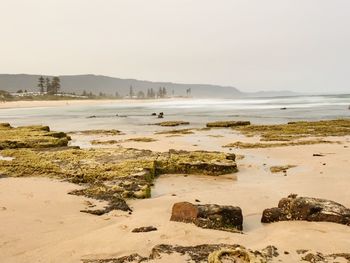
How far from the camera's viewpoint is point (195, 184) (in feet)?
34.5

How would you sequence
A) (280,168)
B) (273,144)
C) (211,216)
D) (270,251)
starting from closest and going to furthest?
(270,251) → (211,216) → (280,168) → (273,144)

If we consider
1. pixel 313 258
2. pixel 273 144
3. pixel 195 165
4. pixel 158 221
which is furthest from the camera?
pixel 273 144

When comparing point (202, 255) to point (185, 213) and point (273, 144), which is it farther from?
point (273, 144)

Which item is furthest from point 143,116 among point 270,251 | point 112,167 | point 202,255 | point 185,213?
point 202,255

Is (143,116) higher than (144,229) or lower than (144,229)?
lower

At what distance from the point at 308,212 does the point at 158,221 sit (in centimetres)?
275

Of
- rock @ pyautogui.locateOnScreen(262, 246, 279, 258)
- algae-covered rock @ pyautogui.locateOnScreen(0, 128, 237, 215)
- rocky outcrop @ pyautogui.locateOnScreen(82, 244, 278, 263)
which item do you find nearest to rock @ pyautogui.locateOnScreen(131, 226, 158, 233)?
rocky outcrop @ pyautogui.locateOnScreen(82, 244, 278, 263)

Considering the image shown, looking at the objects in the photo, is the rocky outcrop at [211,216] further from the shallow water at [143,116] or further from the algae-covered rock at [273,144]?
the shallow water at [143,116]

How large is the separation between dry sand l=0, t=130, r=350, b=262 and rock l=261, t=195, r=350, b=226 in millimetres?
164

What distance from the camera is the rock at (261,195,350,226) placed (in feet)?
22.3

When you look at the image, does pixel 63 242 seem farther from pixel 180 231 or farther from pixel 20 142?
pixel 20 142

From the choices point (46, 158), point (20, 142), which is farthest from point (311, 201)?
point (20, 142)

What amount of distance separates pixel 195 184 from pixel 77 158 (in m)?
4.54

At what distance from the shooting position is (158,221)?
22.7ft
